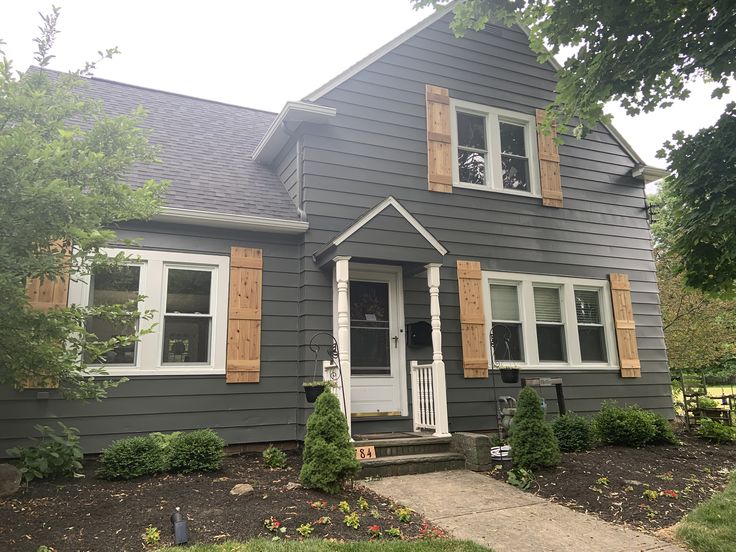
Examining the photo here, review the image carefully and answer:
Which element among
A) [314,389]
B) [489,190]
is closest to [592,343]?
[489,190]

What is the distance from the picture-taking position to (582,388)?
812 centimetres

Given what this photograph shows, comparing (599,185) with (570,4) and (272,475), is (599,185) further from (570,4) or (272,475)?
(272,475)

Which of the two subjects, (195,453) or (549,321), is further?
(549,321)

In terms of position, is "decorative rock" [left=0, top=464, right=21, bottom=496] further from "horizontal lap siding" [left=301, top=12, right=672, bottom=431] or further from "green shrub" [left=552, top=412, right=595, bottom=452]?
"green shrub" [left=552, top=412, right=595, bottom=452]

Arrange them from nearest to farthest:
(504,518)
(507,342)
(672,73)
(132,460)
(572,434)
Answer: (504,518) → (132,460) → (672,73) → (572,434) → (507,342)

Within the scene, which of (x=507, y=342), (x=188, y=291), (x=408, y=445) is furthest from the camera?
(x=507, y=342)

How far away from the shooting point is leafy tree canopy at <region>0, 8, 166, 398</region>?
332 cm

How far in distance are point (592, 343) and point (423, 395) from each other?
139 inches

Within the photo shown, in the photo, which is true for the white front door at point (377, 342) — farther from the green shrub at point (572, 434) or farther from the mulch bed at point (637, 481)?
the green shrub at point (572, 434)

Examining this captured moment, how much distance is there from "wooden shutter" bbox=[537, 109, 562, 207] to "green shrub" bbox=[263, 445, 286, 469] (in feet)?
18.9

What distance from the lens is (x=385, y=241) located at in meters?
6.39

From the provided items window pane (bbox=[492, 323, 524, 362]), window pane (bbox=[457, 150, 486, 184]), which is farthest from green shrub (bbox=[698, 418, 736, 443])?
window pane (bbox=[457, 150, 486, 184])

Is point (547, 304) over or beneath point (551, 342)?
over

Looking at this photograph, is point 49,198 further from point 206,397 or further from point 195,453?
point 206,397
